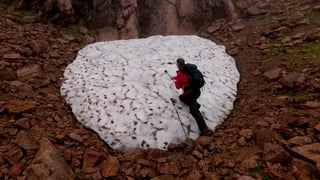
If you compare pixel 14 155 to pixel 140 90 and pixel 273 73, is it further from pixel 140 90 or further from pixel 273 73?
pixel 273 73

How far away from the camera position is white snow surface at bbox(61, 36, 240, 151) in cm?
975

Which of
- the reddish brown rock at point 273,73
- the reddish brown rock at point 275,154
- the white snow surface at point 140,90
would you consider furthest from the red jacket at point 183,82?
the reddish brown rock at point 273,73

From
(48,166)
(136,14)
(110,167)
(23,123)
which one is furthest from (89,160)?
(136,14)

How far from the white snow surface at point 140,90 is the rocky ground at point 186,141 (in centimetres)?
43

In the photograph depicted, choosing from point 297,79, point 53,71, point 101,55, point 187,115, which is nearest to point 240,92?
point 297,79

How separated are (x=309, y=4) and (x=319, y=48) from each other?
5.54m

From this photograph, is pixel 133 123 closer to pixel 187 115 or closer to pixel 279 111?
pixel 187 115

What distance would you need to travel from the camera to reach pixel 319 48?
13.2 m

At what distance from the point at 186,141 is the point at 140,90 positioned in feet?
9.83

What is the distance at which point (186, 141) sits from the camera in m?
9.34

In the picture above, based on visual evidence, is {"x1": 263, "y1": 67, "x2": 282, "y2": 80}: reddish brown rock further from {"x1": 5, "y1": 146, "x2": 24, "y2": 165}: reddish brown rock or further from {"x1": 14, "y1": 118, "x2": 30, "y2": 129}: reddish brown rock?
{"x1": 5, "y1": 146, "x2": 24, "y2": 165}: reddish brown rock

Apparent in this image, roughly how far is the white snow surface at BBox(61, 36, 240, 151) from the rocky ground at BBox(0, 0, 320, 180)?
43 cm

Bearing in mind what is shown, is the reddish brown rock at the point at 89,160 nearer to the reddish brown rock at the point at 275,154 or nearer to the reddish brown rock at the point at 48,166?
the reddish brown rock at the point at 48,166

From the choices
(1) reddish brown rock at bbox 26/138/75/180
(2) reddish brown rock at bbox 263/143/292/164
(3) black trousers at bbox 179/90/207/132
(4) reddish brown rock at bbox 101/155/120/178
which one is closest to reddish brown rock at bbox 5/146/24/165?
(1) reddish brown rock at bbox 26/138/75/180
